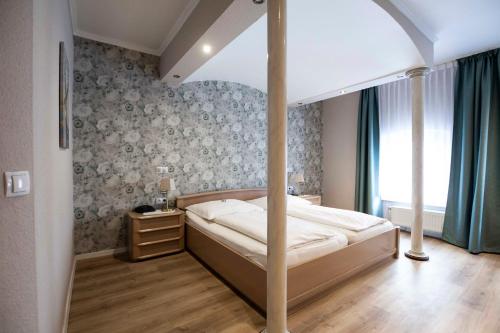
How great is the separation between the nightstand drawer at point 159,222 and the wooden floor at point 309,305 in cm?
45

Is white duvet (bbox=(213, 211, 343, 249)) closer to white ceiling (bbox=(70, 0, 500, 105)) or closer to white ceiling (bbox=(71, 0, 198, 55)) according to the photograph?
white ceiling (bbox=(70, 0, 500, 105))

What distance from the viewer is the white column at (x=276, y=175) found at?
1565 mm

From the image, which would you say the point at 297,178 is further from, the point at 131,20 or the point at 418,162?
the point at 131,20

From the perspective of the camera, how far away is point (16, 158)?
2.96ft

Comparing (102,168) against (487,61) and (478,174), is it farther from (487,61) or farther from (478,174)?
(487,61)

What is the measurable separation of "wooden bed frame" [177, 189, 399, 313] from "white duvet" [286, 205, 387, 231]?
175mm

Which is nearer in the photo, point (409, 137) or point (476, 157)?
point (476, 157)

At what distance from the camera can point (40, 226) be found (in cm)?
105

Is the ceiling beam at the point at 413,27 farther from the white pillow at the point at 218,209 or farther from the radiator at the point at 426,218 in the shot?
the white pillow at the point at 218,209

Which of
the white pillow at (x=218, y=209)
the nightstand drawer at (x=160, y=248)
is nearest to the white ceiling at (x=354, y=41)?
the white pillow at (x=218, y=209)

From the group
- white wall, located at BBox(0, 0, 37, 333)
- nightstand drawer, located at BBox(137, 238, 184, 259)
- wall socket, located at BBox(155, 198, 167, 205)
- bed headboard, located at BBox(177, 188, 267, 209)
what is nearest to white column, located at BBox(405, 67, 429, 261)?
bed headboard, located at BBox(177, 188, 267, 209)

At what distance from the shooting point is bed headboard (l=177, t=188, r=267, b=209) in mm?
3451

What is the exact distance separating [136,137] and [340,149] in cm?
400

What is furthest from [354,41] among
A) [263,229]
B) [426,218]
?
[426,218]
